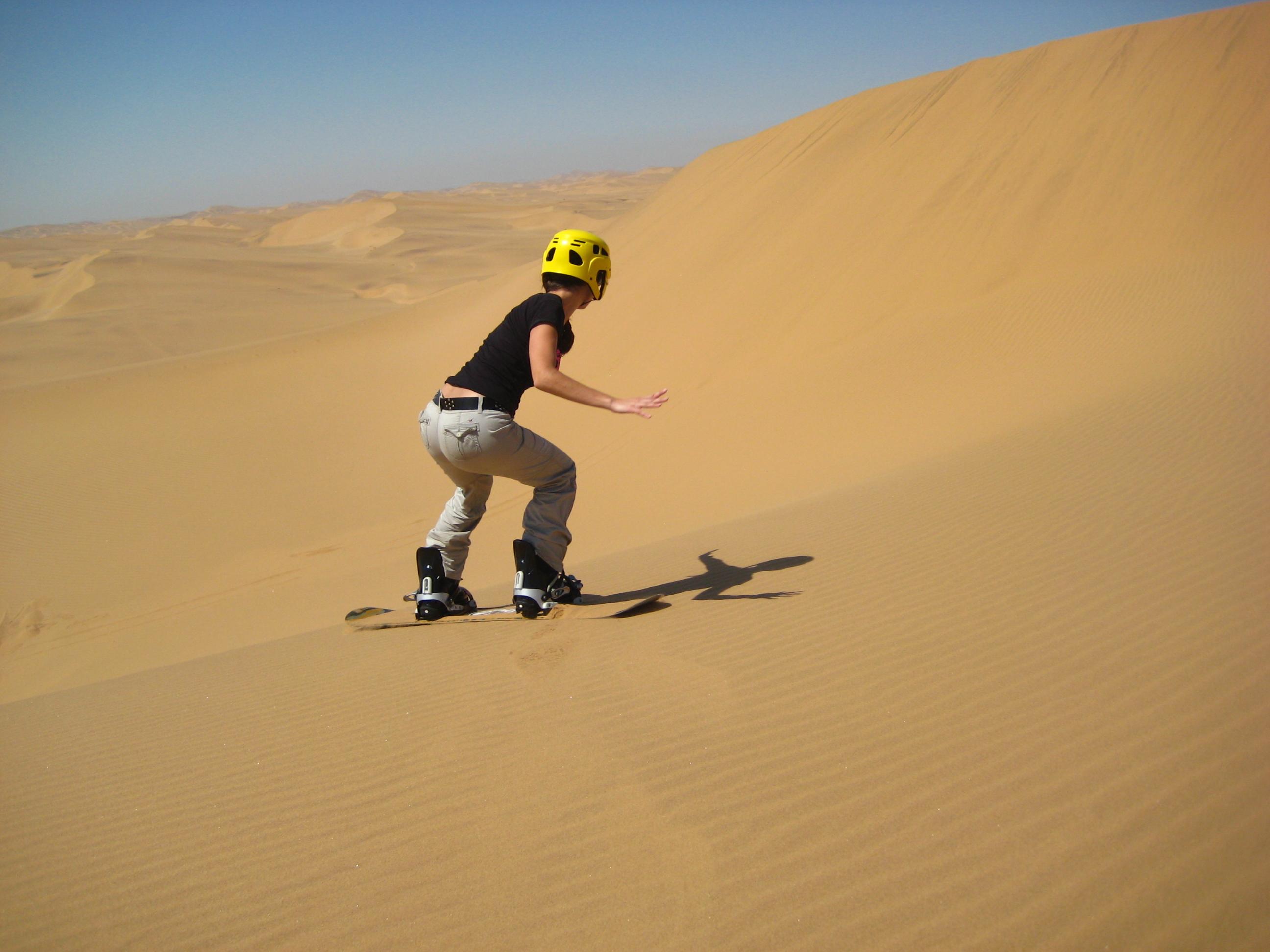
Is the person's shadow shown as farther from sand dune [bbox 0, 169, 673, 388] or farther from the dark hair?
sand dune [bbox 0, 169, 673, 388]

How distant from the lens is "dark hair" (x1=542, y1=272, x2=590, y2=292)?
149 inches

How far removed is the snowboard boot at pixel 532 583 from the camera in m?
4.15

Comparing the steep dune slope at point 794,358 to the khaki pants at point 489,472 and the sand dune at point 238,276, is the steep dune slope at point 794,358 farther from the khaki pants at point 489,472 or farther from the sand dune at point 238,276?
the sand dune at point 238,276

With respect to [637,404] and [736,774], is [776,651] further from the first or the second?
[637,404]

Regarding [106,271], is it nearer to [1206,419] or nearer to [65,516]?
[65,516]

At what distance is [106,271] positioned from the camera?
30500 millimetres

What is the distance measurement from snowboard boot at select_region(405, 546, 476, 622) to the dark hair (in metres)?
1.58

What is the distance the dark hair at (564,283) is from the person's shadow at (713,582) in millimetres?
Result: 1671

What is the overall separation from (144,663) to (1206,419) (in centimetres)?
769

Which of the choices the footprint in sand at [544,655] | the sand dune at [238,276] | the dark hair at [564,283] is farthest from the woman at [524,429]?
the sand dune at [238,276]

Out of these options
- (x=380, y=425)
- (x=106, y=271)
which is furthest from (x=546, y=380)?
(x=106, y=271)

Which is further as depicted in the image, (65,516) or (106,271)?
(106,271)

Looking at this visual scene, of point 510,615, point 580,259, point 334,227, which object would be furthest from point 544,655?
point 334,227

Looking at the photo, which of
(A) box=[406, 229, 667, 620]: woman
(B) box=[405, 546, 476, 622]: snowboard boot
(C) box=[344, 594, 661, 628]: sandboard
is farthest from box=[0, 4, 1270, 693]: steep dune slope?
(A) box=[406, 229, 667, 620]: woman
